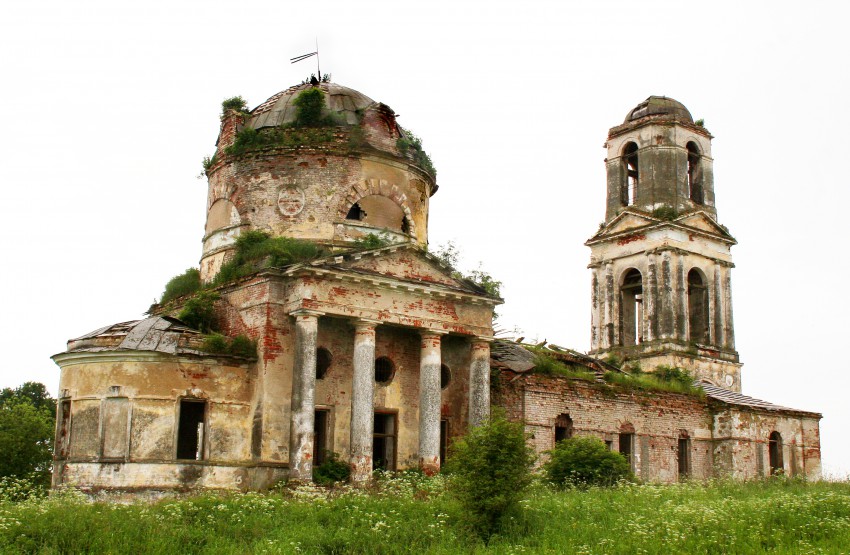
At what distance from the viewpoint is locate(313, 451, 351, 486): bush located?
16.9 metres

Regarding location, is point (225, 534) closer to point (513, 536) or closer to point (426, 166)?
point (513, 536)

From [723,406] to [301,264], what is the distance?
1330 centimetres

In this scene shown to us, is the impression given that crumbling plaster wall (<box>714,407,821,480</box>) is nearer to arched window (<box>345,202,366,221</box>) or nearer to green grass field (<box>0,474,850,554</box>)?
green grass field (<box>0,474,850,554</box>)

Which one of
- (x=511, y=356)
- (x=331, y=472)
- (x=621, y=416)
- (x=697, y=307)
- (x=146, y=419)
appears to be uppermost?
(x=697, y=307)

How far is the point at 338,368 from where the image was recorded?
60.1ft

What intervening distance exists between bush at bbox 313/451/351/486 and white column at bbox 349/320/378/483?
0.33 m

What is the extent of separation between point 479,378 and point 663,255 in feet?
38.3

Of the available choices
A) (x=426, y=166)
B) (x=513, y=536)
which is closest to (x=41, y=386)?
(x=426, y=166)

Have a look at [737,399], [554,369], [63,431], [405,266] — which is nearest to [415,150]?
[405,266]

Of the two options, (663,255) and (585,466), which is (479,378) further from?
(663,255)

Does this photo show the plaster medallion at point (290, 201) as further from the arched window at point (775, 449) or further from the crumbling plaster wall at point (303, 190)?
the arched window at point (775, 449)

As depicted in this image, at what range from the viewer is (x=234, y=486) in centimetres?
1666

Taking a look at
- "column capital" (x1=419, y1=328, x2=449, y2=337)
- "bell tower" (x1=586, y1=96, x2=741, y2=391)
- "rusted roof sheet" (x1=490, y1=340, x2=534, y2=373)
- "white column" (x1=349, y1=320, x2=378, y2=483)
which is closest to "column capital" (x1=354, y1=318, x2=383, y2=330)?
"white column" (x1=349, y1=320, x2=378, y2=483)

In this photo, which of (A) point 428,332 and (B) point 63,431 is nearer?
(B) point 63,431
